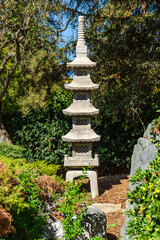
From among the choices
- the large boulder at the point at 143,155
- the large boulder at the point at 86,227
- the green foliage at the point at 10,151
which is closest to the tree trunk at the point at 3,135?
the green foliage at the point at 10,151

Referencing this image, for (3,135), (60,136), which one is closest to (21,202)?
(60,136)

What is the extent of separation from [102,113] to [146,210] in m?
4.93

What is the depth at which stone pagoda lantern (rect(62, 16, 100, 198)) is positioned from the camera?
17.9 ft

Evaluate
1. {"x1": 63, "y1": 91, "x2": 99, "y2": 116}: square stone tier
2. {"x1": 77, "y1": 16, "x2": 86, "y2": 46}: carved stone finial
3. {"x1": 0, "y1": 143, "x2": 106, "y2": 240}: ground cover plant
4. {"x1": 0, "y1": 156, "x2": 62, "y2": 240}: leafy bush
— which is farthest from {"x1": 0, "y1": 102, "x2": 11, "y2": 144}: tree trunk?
{"x1": 0, "y1": 156, "x2": 62, "y2": 240}: leafy bush

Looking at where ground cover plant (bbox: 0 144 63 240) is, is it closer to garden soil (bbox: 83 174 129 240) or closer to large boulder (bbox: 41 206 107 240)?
large boulder (bbox: 41 206 107 240)

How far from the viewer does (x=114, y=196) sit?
18.1ft

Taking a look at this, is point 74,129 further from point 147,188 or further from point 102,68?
point 147,188

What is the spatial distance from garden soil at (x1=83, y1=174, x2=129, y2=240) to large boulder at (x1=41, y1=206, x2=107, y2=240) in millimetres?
633

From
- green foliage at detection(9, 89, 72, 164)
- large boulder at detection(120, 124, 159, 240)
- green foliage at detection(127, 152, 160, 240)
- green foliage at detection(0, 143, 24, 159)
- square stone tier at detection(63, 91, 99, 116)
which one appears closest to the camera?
green foliage at detection(127, 152, 160, 240)

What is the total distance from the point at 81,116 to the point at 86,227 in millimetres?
2908

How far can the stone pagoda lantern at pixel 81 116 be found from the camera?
5461 mm

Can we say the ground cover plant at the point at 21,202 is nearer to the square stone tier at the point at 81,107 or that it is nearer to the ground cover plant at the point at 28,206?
the ground cover plant at the point at 28,206

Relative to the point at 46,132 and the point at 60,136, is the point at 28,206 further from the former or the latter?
the point at 46,132

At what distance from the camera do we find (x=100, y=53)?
6.19 meters
